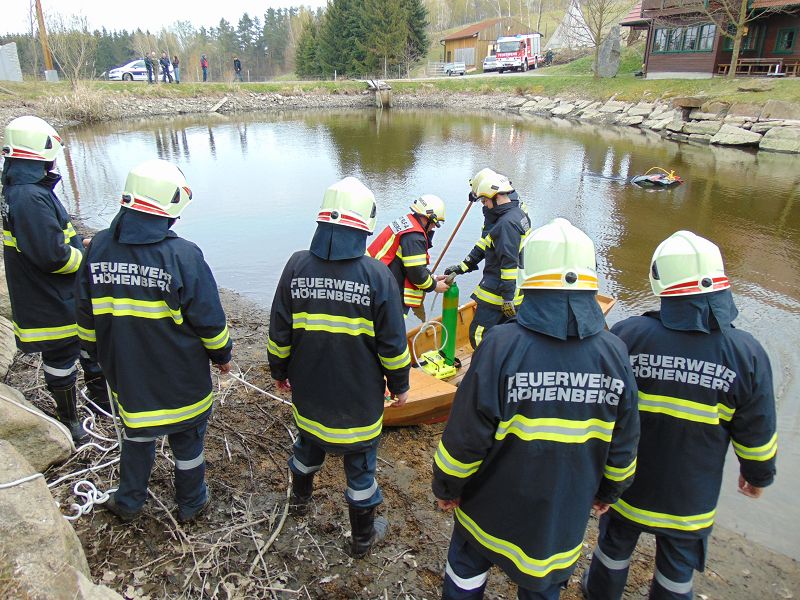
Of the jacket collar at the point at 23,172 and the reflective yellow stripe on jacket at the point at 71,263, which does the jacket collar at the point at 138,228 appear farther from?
the jacket collar at the point at 23,172

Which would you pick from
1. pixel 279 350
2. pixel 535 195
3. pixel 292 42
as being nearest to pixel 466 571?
pixel 279 350

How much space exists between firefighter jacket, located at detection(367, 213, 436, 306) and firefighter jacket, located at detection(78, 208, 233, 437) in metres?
1.97

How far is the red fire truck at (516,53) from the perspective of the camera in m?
47.9

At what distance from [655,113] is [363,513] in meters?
30.8

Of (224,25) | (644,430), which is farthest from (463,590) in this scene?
(224,25)

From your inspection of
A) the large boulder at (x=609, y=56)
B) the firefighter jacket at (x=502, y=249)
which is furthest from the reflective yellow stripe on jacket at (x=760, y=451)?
the large boulder at (x=609, y=56)

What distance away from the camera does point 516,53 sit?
48.0 m

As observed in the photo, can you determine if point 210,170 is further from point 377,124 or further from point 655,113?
point 655,113

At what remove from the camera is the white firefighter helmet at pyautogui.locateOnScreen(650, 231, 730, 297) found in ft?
7.59

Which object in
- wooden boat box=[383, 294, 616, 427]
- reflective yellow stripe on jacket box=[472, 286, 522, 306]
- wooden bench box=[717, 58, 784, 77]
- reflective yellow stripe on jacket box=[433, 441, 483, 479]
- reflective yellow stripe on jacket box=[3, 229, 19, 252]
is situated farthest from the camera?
wooden bench box=[717, 58, 784, 77]

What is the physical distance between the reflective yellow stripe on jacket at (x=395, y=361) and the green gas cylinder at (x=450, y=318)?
7.91 feet

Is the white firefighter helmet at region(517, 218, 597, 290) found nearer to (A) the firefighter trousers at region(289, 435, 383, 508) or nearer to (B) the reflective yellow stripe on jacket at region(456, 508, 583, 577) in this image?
(B) the reflective yellow stripe on jacket at region(456, 508, 583, 577)

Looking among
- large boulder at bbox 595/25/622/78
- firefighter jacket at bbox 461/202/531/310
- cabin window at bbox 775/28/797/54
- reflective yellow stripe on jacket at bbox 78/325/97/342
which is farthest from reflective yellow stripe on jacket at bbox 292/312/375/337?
large boulder at bbox 595/25/622/78

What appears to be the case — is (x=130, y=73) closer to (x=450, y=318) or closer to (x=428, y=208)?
(x=450, y=318)
